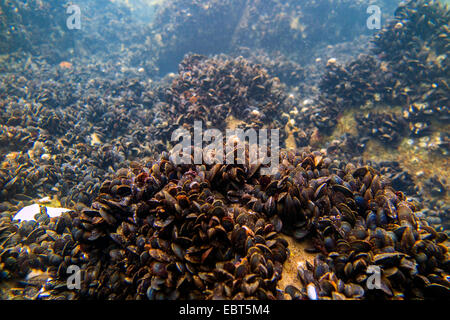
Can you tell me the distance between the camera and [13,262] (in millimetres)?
3748

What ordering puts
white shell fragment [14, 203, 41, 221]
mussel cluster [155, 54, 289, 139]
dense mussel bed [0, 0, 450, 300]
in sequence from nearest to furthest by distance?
1. dense mussel bed [0, 0, 450, 300]
2. white shell fragment [14, 203, 41, 221]
3. mussel cluster [155, 54, 289, 139]

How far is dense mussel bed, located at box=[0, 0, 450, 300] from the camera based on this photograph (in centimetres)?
268

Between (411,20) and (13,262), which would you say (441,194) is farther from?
(13,262)

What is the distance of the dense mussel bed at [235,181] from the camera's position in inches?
106

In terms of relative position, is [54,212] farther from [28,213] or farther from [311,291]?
[311,291]

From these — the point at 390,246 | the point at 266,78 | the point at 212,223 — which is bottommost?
the point at 390,246

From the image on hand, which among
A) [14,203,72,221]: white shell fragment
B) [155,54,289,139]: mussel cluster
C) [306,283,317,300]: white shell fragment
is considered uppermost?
[155,54,289,139]: mussel cluster

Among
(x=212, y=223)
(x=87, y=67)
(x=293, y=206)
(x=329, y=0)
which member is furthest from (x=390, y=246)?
(x=329, y=0)

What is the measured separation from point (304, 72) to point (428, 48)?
6893 mm

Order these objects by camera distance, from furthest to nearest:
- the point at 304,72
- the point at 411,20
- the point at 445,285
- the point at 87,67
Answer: the point at 87,67 < the point at 304,72 < the point at 411,20 < the point at 445,285

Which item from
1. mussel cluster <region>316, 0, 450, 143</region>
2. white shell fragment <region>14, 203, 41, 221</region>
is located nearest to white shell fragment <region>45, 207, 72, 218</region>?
white shell fragment <region>14, 203, 41, 221</region>

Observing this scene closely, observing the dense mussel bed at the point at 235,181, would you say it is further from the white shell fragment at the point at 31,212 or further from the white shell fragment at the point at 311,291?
the white shell fragment at the point at 31,212

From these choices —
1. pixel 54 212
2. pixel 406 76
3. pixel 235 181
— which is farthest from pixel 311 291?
pixel 406 76

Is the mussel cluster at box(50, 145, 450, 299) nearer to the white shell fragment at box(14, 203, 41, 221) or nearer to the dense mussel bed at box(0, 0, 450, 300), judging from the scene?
the dense mussel bed at box(0, 0, 450, 300)
